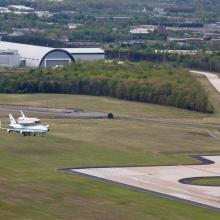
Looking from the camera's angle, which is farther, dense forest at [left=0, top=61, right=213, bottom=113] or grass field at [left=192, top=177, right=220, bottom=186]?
dense forest at [left=0, top=61, right=213, bottom=113]

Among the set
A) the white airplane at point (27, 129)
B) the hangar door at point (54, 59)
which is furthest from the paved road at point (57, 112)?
the hangar door at point (54, 59)

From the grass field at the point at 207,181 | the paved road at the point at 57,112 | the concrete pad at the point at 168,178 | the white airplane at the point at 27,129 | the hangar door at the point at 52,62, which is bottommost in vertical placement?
the paved road at the point at 57,112

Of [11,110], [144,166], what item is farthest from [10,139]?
[11,110]

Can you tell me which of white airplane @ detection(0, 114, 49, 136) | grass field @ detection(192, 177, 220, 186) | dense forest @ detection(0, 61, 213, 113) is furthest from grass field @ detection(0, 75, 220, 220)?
grass field @ detection(192, 177, 220, 186)

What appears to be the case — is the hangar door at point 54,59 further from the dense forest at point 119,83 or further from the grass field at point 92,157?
the grass field at point 92,157

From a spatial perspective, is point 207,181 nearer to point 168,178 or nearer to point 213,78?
point 168,178

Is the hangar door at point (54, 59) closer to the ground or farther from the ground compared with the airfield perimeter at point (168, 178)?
farther from the ground

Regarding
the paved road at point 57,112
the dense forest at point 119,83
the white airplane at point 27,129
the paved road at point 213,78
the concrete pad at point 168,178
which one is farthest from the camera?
the paved road at point 213,78

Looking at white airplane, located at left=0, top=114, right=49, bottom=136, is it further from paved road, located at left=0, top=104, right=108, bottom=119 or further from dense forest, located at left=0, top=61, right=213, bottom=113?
dense forest, located at left=0, top=61, right=213, bottom=113
